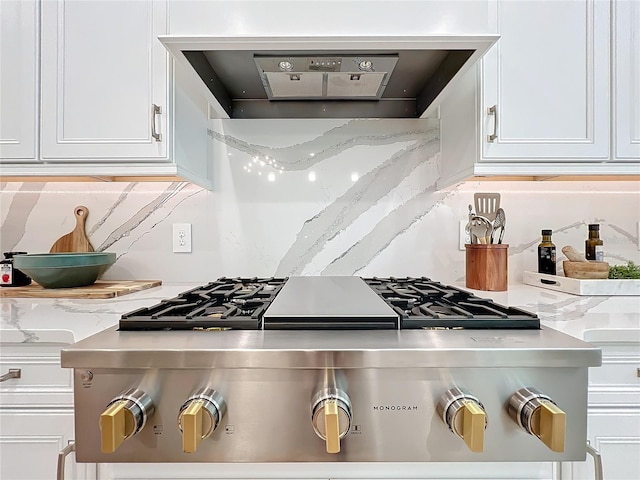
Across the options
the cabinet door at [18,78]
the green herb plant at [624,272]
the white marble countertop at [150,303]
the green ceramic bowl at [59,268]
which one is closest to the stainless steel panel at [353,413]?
the white marble countertop at [150,303]

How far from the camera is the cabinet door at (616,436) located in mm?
878

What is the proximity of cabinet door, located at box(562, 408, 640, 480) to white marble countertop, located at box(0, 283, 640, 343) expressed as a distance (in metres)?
0.17

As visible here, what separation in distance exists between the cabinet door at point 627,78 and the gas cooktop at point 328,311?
77cm

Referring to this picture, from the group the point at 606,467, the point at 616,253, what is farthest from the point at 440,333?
the point at 616,253

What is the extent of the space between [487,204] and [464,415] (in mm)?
1036

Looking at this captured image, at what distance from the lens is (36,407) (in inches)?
35.2

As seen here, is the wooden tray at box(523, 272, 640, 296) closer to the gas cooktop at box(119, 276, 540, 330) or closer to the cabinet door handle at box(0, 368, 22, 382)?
the gas cooktop at box(119, 276, 540, 330)

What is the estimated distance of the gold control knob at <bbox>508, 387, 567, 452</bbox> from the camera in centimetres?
56

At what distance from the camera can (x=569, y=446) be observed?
0.65 m

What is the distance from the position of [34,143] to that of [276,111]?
2.72 feet

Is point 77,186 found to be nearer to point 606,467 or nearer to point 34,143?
point 34,143

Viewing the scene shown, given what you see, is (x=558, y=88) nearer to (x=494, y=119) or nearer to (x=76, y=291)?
(x=494, y=119)

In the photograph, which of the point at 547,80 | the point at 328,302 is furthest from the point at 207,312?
the point at 547,80

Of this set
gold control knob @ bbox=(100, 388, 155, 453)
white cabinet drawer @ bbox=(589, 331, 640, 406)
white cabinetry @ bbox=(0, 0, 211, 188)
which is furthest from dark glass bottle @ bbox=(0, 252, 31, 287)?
white cabinet drawer @ bbox=(589, 331, 640, 406)
